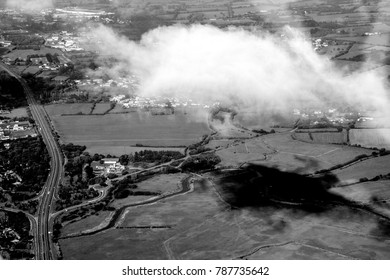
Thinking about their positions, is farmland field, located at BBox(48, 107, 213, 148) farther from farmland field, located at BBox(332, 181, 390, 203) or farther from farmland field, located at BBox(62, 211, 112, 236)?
farmland field, located at BBox(332, 181, 390, 203)

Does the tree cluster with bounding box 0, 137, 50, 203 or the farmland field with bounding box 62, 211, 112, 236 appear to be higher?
the tree cluster with bounding box 0, 137, 50, 203

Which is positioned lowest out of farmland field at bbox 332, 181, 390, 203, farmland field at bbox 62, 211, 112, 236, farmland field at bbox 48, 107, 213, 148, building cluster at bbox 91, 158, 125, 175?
farmland field at bbox 332, 181, 390, 203

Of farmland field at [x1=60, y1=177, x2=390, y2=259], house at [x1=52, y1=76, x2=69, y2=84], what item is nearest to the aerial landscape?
farmland field at [x1=60, y1=177, x2=390, y2=259]

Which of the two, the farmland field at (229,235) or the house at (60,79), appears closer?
the farmland field at (229,235)

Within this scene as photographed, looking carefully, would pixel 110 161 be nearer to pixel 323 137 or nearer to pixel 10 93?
pixel 323 137

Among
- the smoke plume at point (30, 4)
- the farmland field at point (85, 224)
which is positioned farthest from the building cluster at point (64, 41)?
the farmland field at point (85, 224)

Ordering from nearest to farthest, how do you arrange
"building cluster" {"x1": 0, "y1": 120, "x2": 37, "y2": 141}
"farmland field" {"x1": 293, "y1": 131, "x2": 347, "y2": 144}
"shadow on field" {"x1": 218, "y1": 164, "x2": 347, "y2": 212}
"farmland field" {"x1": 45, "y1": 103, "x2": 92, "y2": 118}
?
"shadow on field" {"x1": 218, "y1": 164, "x2": 347, "y2": 212} → "farmland field" {"x1": 293, "y1": 131, "x2": 347, "y2": 144} → "building cluster" {"x1": 0, "y1": 120, "x2": 37, "y2": 141} → "farmland field" {"x1": 45, "y1": 103, "x2": 92, "y2": 118}

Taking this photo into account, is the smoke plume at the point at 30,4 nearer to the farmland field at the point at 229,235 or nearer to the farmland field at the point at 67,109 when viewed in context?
the farmland field at the point at 67,109

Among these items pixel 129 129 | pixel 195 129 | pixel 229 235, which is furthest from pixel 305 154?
pixel 229 235
